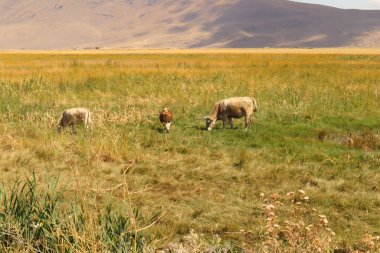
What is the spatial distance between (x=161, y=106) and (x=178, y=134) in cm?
430

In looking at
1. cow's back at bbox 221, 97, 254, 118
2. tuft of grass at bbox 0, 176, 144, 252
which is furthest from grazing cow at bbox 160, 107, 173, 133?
tuft of grass at bbox 0, 176, 144, 252

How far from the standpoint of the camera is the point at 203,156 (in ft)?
34.3

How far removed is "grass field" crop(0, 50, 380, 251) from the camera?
6.90 meters

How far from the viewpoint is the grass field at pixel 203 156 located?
272 inches

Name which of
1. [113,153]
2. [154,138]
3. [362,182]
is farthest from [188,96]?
[362,182]

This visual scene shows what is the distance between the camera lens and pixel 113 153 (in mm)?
9961

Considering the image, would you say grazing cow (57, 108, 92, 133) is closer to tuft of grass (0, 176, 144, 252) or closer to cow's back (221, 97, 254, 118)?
cow's back (221, 97, 254, 118)

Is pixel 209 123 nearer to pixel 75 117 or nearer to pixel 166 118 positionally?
pixel 166 118

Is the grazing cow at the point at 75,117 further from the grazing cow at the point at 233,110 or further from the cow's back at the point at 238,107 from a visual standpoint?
the cow's back at the point at 238,107

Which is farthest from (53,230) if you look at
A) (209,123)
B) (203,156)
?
(209,123)

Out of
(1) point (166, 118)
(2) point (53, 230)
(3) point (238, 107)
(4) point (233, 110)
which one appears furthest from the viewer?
(4) point (233, 110)

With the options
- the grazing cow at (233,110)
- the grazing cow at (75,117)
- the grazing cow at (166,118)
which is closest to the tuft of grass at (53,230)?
the grazing cow at (75,117)

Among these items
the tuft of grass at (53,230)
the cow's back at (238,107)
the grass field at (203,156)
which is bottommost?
the grass field at (203,156)

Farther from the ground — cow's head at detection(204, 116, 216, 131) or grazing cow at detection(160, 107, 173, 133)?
grazing cow at detection(160, 107, 173, 133)
